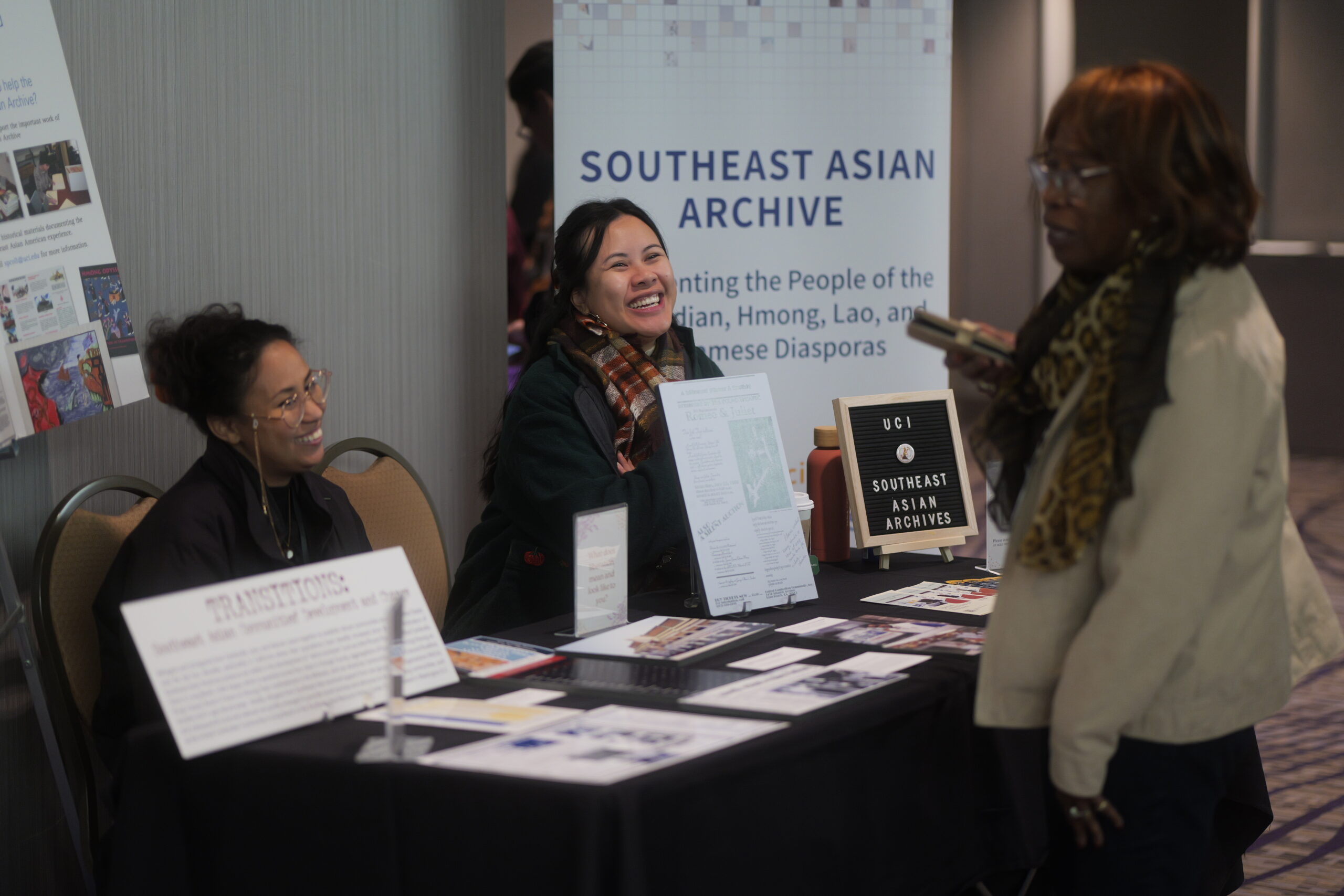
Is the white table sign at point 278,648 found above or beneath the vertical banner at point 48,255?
beneath

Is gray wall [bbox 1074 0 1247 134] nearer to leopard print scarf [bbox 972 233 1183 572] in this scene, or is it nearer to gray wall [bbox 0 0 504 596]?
gray wall [bbox 0 0 504 596]

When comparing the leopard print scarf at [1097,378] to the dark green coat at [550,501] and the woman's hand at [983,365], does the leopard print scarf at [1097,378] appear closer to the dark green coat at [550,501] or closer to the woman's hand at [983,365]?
the woman's hand at [983,365]

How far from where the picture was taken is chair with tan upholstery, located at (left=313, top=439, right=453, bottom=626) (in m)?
2.97

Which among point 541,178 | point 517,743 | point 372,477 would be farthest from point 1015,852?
point 541,178

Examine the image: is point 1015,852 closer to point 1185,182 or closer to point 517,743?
point 517,743

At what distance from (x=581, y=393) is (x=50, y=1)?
1.31m

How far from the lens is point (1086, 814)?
4.48 feet

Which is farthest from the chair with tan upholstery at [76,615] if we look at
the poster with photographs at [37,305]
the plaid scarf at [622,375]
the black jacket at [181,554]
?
the plaid scarf at [622,375]

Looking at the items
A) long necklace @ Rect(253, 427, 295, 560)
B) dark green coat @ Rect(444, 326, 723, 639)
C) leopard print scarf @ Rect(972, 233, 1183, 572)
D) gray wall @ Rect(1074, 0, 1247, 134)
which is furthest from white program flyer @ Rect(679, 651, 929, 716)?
gray wall @ Rect(1074, 0, 1247, 134)

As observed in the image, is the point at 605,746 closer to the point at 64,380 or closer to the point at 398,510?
the point at 64,380

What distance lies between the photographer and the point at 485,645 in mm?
1915

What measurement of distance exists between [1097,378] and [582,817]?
699 mm

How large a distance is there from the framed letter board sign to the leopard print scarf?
97cm

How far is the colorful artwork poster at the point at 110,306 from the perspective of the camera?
2.42 metres
